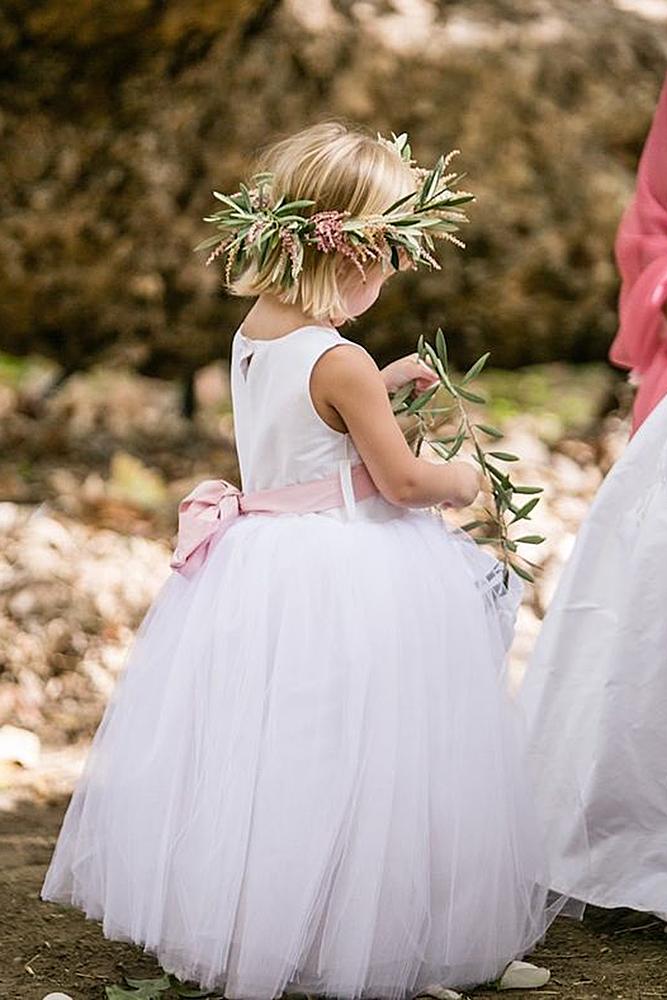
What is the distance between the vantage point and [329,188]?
2.89 meters

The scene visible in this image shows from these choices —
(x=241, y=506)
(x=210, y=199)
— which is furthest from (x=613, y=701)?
(x=210, y=199)

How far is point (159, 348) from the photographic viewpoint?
612cm

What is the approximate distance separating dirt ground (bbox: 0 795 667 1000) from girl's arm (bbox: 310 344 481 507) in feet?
3.04

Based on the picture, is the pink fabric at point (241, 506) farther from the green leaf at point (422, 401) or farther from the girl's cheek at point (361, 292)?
the girl's cheek at point (361, 292)

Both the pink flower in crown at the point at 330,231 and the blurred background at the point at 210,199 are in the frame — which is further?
the blurred background at the point at 210,199

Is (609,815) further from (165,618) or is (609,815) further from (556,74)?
(556,74)

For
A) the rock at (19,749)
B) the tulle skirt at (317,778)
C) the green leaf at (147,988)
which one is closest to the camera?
the tulle skirt at (317,778)

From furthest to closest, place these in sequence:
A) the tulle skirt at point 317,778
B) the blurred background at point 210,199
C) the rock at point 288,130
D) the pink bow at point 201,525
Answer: the rock at point 288,130
the blurred background at point 210,199
the pink bow at point 201,525
the tulle skirt at point 317,778

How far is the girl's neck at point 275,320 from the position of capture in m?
2.94

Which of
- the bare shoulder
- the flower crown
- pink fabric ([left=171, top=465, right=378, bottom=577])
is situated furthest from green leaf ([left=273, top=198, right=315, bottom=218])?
pink fabric ([left=171, top=465, right=378, bottom=577])

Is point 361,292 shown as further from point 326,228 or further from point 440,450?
point 440,450

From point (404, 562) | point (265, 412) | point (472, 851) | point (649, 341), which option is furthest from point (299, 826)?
point (649, 341)

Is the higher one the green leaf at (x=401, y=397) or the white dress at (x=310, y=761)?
the green leaf at (x=401, y=397)

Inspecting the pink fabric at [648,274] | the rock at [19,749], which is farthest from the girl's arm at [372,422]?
the rock at [19,749]
